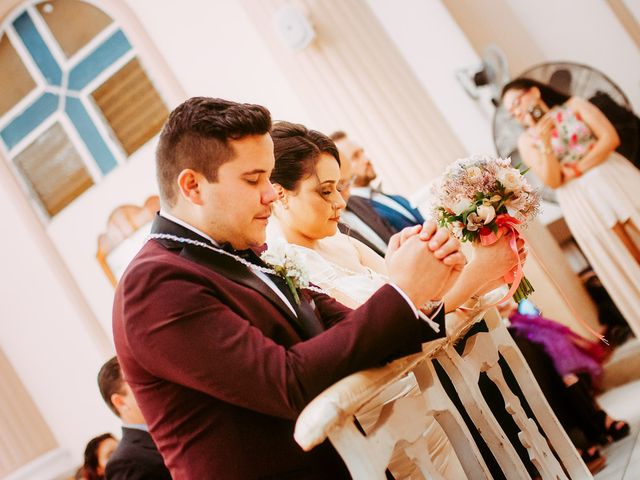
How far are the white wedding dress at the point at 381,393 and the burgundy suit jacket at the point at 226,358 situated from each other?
141 millimetres

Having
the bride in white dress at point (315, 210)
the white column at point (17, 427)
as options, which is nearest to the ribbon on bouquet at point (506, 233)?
the bride in white dress at point (315, 210)

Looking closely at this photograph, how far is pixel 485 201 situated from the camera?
155cm

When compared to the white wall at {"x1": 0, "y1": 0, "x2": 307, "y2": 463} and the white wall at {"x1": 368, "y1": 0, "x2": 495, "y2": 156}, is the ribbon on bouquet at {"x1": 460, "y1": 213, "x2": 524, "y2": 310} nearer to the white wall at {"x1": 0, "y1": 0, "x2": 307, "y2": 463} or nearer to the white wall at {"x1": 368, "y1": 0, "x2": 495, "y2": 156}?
the white wall at {"x1": 368, "y1": 0, "x2": 495, "y2": 156}

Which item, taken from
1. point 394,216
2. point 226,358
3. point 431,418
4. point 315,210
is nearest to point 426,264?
point 431,418

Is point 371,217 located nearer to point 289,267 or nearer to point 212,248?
point 289,267

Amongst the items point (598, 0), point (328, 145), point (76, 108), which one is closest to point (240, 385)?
point (328, 145)

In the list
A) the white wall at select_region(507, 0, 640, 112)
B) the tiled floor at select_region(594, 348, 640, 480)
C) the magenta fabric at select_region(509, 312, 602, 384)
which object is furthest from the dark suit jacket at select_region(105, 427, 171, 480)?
the white wall at select_region(507, 0, 640, 112)

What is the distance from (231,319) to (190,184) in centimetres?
36

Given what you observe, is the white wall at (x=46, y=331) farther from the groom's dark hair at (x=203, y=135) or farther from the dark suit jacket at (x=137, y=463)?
the groom's dark hair at (x=203, y=135)

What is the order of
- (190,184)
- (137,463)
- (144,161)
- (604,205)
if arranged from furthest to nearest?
(144,161)
(604,205)
(137,463)
(190,184)

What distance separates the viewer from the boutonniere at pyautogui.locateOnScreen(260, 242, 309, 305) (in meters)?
1.50

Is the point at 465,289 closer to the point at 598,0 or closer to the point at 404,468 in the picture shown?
the point at 404,468

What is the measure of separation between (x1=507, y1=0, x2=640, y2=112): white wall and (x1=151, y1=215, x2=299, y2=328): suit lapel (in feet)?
14.6

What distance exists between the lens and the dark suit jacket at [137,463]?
8.22ft
